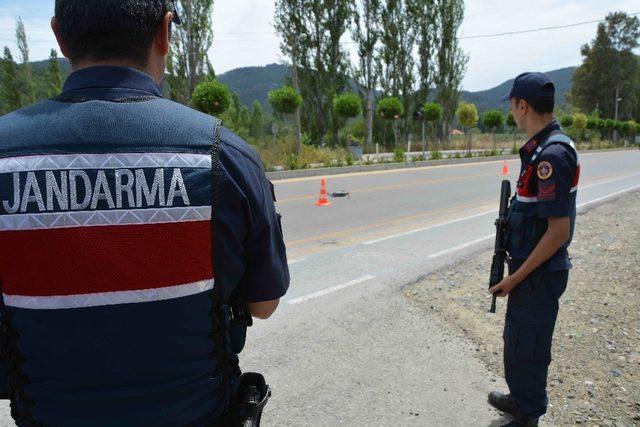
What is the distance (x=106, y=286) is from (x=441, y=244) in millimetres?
6285

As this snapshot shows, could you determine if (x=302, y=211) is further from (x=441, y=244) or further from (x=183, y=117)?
(x=183, y=117)

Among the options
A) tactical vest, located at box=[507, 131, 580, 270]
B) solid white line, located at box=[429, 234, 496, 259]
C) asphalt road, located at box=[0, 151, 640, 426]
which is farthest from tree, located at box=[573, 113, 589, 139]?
tactical vest, located at box=[507, 131, 580, 270]

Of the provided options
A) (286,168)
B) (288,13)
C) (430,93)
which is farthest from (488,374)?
(430,93)

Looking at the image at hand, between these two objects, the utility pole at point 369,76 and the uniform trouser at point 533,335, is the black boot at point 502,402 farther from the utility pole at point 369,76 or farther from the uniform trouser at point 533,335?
the utility pole at point 369,76

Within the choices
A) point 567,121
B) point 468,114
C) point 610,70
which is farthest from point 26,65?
point 610,70

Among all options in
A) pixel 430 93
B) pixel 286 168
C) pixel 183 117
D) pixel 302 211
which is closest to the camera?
pixel 183 117

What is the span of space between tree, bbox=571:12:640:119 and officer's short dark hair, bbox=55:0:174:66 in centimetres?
7184

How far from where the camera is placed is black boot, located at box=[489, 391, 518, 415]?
2.63 metres

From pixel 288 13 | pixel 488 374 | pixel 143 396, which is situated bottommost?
pixel 488 374

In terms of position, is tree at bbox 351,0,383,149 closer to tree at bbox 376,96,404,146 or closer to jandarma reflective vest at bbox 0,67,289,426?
tree at bbox 376,96,404,146

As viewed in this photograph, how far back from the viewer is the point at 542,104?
252 centimetres

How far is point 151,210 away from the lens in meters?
1.06

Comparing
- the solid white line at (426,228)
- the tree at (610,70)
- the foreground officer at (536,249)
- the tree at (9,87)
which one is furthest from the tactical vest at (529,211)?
the tree at (610,70)

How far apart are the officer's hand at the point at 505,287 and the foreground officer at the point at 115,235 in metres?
1.85
